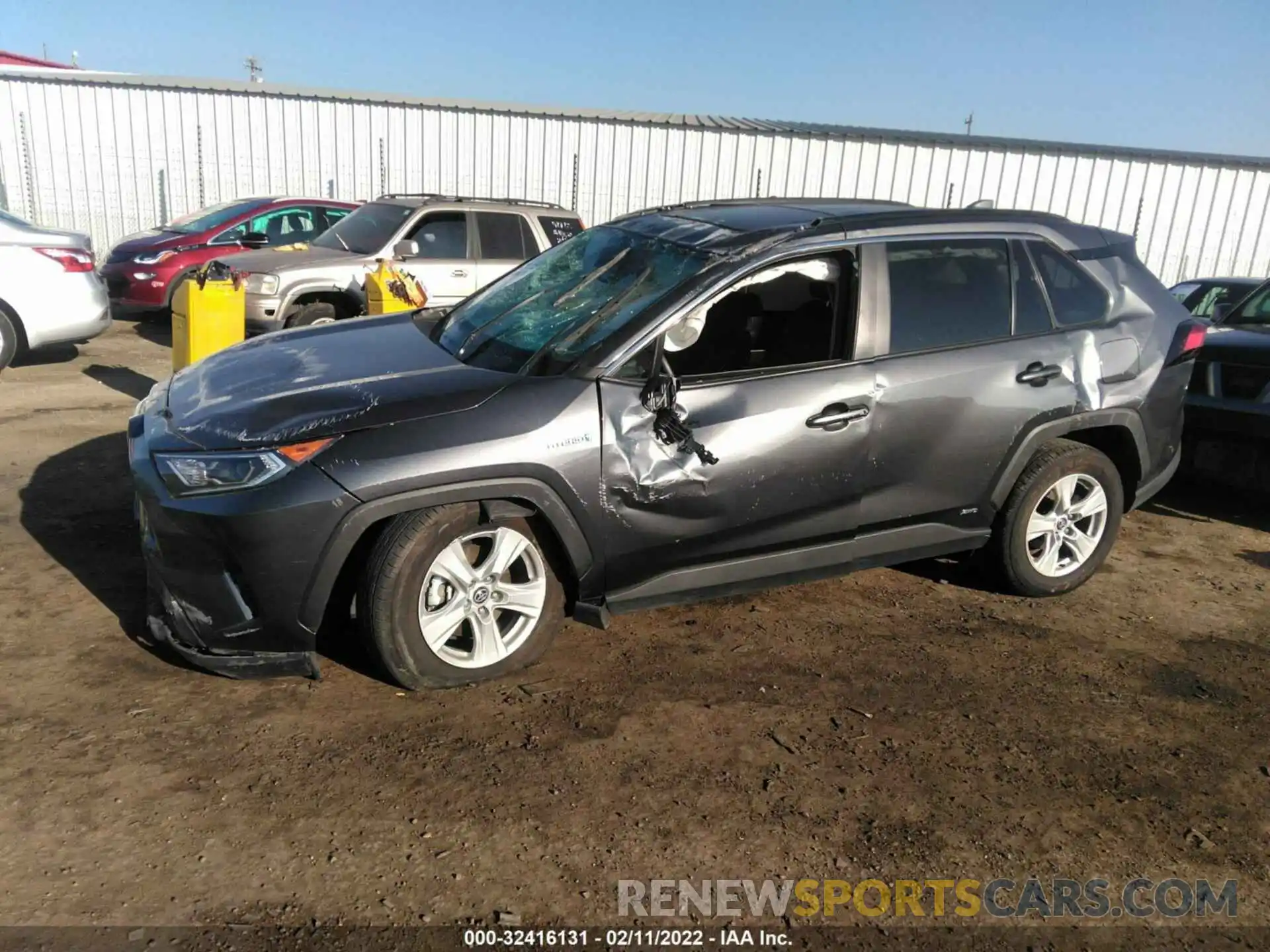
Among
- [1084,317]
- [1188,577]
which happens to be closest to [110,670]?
[1084,317]

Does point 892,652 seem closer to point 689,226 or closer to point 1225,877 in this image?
point 1225,877

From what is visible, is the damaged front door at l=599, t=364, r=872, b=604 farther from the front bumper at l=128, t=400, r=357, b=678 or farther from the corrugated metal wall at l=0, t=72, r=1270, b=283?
the corrugated metal wall at l=0, t=72, r=1270, b=283

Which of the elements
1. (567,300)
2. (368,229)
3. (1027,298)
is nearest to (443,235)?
(368,229)

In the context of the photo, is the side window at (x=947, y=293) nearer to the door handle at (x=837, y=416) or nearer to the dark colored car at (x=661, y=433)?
the dark colored car at (x=661, y=433)

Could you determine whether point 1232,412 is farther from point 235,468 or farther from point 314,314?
point 314,314

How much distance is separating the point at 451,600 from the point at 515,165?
48.2 ft

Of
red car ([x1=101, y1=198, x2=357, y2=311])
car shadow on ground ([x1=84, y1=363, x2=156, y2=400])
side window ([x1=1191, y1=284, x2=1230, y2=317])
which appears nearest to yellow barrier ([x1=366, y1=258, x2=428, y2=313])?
car shadow on ground ([x1=84, y1=363, x2=156, y2=400])

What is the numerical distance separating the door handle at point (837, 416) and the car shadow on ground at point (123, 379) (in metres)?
6.19

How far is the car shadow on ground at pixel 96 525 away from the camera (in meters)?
4.19

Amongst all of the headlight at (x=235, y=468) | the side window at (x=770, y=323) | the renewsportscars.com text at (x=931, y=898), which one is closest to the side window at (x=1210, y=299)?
the side window at (x=770, y=323)

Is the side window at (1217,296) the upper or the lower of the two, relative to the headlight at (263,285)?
upper

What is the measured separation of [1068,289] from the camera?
4656 mm

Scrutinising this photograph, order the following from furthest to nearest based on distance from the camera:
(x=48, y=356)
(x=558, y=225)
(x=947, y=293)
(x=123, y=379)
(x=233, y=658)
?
1. (x=558, y=225)
2. (x=48, y=356)
3. (x=123, y=379)
4. (x=947, y=293)
5. (x=233, y=658)

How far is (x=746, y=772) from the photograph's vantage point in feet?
10.7
